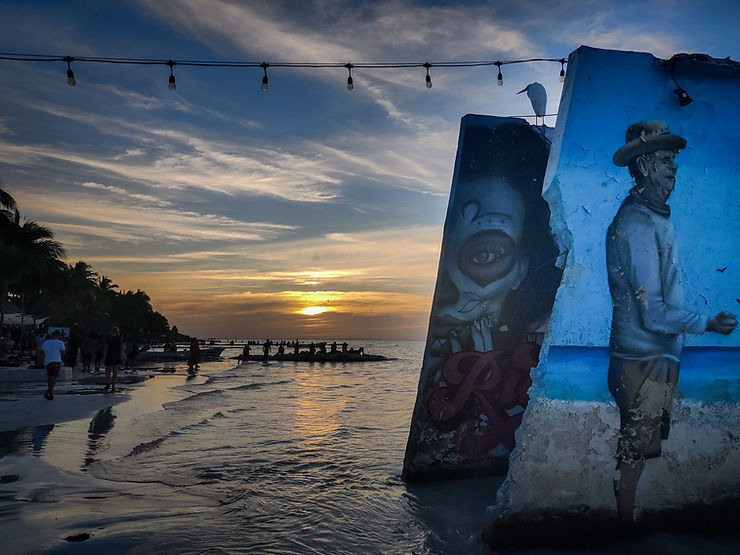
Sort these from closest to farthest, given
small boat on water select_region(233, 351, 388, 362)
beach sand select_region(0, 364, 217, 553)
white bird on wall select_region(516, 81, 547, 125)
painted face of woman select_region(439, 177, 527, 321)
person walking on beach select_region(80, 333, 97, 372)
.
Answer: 1. beach sand select_region(0, 364, 217, 553)
2. painted face of woman select_region(439, 177, 527, 321)
3. white bird on wall select_region(516, 81, 547, 125)
4. person walking on beach select_region(80, 333, 97, 372)
5. small boat on water select_region(233, 351, 388, 362)

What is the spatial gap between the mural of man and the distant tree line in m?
34.7

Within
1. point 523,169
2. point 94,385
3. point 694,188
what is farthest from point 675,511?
point 94,385

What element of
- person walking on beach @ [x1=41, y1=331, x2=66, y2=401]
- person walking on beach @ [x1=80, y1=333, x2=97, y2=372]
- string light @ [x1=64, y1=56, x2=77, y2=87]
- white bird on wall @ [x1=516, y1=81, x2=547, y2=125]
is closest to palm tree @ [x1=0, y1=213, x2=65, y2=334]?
person walking on beach @ [x1=80, y1=333, x2=97, y2=372]

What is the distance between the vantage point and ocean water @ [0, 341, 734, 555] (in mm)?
4785

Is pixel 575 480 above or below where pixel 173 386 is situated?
above

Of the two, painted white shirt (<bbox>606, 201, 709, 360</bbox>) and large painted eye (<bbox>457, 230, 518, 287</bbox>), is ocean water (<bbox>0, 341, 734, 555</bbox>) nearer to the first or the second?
painted white shirt (<bbox>606, 201, 709, 360</bbox>)

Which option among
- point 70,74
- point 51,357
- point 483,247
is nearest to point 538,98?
point 483,247

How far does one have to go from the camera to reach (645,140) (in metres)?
4.62

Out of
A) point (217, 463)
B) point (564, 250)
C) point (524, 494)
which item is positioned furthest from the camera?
point (217, 463)

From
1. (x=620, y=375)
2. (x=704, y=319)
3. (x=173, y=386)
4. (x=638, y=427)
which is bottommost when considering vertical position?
(x=173, y=386)

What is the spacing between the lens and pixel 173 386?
2247 centimetres

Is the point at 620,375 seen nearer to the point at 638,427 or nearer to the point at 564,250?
the point at 638,427

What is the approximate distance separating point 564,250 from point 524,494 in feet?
6.69

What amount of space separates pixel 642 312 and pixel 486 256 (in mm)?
3298
